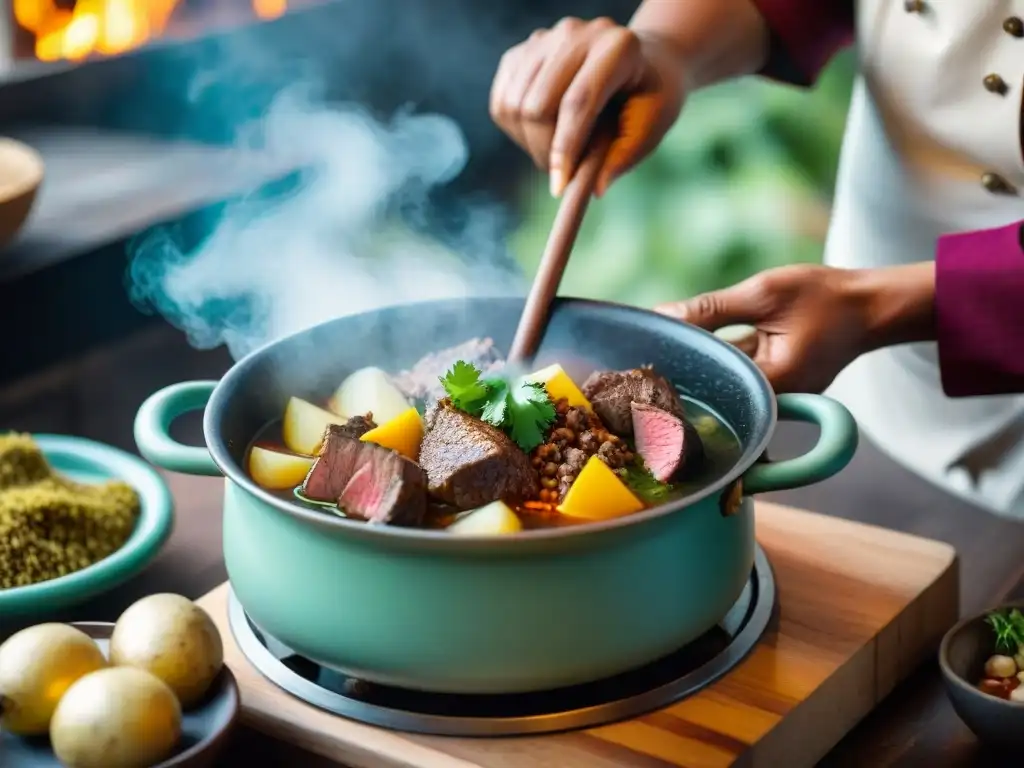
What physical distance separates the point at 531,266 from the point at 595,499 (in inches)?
109

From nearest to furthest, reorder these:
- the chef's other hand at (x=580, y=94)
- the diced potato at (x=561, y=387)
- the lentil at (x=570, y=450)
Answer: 1. the lentil at (x=570, y=450)
2. the diced potato at (x=561, y=387)
3. the chef's other hand at (x=580, y=94)

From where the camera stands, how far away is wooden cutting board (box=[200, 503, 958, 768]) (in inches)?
53.3

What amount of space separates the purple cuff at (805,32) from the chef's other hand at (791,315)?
702mm

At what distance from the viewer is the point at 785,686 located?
145 centimetres

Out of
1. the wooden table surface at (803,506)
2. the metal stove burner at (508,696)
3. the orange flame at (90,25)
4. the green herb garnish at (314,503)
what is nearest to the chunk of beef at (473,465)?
the green herb garnish at (314,503)

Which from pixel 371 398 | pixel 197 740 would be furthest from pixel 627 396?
pixel 197 740

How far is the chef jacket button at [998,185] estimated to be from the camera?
2123mm

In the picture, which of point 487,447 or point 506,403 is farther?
Result: point 506,403

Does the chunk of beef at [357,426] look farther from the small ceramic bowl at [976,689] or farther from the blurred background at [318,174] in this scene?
the small ceramic bowl at [976,689]

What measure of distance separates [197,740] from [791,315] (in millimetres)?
953

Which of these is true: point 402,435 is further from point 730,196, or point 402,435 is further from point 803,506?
point 730,196

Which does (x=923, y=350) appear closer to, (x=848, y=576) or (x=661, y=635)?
(x=848, y=576)

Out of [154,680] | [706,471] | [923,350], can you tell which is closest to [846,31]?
[923,350]

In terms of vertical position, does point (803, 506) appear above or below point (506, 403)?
below
